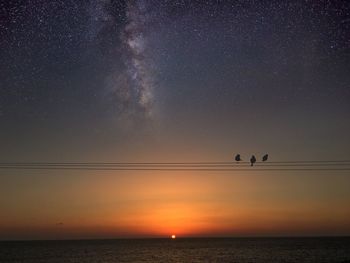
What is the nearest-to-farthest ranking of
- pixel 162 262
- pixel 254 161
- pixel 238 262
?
pixel 254 161, pixel 238 262, pixel 162 262

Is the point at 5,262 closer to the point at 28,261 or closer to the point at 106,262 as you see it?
the point at 28,261

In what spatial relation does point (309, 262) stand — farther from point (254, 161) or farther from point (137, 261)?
point (254, 161)

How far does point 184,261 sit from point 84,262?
23424 millimetres

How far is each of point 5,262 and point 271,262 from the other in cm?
6241

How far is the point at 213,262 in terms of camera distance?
A: 10006cm

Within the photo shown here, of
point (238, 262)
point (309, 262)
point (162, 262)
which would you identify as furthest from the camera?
point (162, 262)

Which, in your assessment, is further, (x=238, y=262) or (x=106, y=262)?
(x=106, y=262)

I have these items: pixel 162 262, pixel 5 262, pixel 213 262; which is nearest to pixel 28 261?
pixel 5 262

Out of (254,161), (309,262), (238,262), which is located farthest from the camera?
(238,262)

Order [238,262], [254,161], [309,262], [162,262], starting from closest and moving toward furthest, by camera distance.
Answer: [254,161] < [309,262] < [238,262] < [162,262]

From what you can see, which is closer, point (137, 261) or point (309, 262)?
point (309, 262)

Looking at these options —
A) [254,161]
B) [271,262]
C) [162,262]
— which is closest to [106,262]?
[162,262]

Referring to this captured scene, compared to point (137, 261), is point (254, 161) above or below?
above

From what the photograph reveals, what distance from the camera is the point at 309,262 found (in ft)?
298
